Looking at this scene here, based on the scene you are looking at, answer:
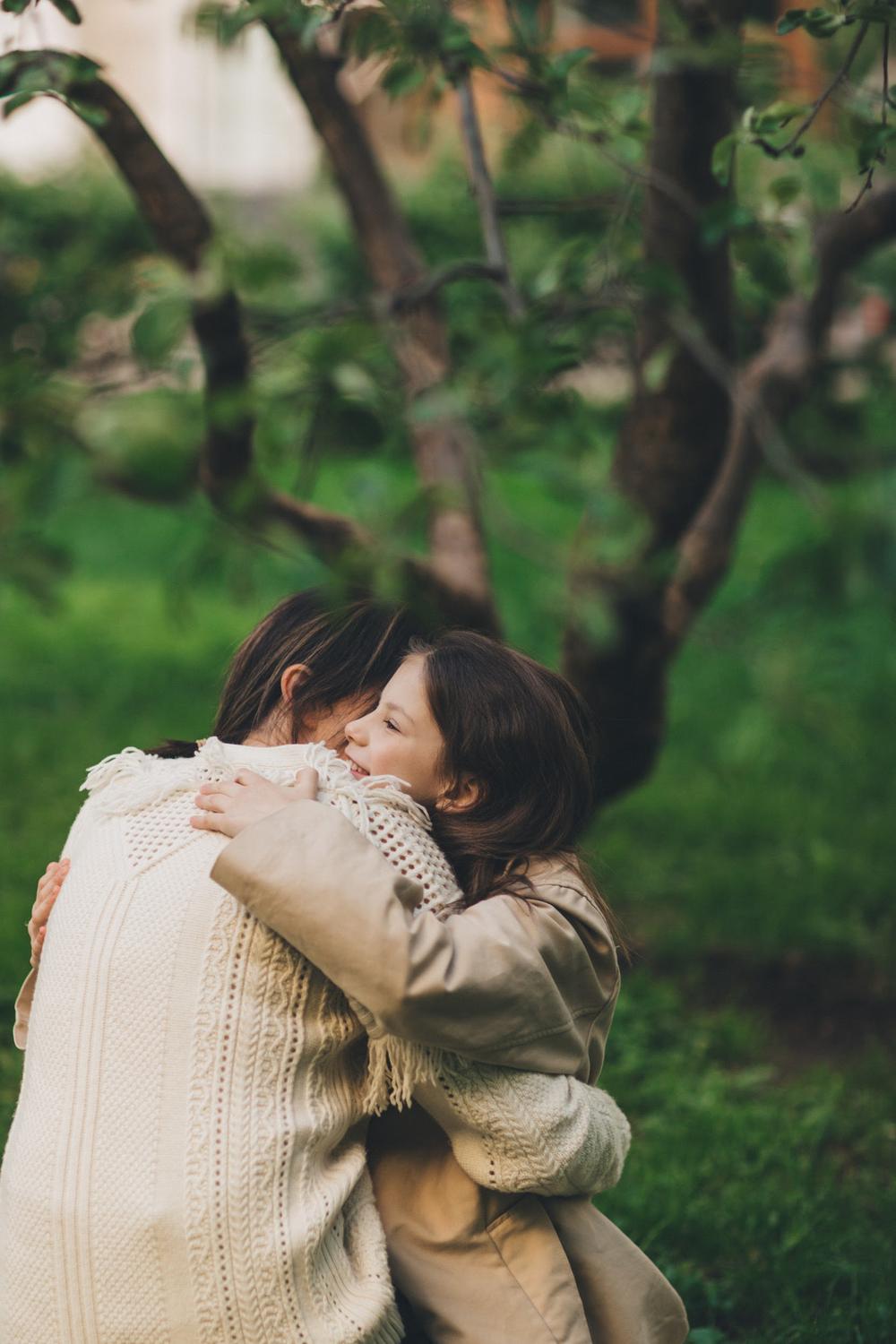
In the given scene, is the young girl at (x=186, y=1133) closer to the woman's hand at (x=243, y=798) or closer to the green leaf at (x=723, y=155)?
the woman's hand at (x=243, y=798)

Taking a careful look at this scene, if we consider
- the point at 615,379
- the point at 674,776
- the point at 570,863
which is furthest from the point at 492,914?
the point at 615,379

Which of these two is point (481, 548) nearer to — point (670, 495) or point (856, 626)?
point (670, 495)

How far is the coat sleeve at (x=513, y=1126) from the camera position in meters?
1.87

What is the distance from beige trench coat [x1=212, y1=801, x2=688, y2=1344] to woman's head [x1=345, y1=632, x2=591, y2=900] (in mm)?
97

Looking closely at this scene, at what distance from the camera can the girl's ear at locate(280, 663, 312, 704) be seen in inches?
88.3

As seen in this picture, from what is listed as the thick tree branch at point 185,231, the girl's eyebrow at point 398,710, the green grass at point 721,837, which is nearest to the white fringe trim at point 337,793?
the girl's eyebrow at point 398,710

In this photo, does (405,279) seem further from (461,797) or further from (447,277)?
(461,797)

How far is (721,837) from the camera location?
16.7 ft

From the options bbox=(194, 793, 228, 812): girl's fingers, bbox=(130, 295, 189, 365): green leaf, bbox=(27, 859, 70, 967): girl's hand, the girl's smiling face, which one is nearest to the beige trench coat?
bbox=(194, 793, 228, 812): girl's fingers

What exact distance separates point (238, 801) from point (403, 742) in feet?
0.96

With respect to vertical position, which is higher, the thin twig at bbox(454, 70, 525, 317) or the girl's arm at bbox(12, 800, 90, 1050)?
the thin twig at bbox(454, 70, 525, 317)

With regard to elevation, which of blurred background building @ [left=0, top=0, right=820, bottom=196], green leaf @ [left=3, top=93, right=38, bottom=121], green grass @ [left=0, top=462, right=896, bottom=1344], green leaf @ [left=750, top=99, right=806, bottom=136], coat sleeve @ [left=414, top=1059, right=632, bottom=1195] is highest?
blurred background building @ [left=0, top=0, right=820, bottom=196]

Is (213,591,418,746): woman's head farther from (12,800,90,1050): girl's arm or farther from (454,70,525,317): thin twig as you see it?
(454,70,525,317): thin twig

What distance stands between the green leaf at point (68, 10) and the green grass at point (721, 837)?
31.9 inches
